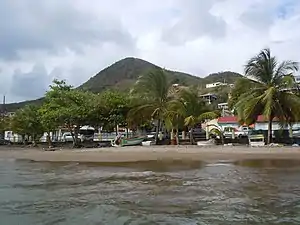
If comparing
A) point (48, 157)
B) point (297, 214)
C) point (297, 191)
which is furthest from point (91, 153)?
point (297, 214)

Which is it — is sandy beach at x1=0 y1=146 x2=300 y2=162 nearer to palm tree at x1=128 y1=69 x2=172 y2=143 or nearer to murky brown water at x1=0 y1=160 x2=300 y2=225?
palm tree at x1=128 y1=69 x2=172 y2=143

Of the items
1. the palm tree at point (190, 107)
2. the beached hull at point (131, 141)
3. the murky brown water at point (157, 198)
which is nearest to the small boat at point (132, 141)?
the beached hull at point (131, 141)

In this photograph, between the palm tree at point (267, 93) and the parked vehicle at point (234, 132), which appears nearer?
the palm tree at point (267, 93)

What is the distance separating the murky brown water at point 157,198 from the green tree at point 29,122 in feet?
99.6

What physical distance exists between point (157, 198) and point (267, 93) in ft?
60.0

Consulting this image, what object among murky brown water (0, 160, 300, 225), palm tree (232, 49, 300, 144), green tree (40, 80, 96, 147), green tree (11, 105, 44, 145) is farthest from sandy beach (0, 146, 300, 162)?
green tree (11, 105, 44, 145)

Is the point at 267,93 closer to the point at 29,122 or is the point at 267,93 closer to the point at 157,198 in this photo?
the point at 157,198

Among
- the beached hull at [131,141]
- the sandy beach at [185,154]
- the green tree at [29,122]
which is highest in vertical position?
the green tree at [29,122]

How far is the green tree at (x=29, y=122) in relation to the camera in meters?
45.5

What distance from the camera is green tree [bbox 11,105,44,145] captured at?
45.5 metres

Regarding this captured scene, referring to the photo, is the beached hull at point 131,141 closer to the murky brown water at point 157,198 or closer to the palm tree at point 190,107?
the palm tree at point 190,107

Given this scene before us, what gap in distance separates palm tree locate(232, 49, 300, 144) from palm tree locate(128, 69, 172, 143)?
21.3ft

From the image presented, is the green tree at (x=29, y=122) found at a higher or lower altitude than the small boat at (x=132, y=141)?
higher

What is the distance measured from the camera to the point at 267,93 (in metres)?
26.7
